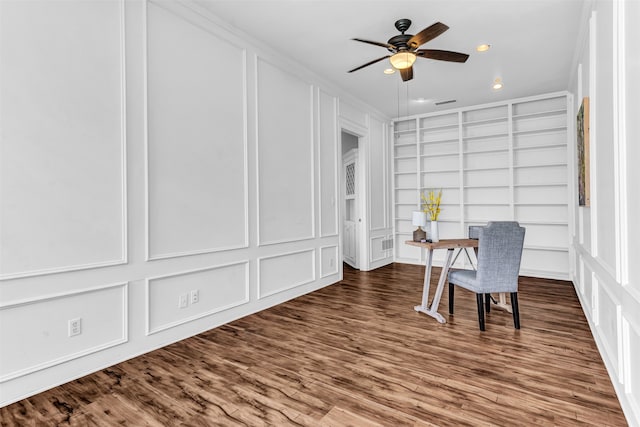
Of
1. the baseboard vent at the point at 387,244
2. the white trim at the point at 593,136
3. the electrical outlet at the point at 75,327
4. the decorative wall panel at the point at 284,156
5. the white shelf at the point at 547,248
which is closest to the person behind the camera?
the electrical outlet at the point at 75,327

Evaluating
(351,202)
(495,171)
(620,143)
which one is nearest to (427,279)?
(620,143)

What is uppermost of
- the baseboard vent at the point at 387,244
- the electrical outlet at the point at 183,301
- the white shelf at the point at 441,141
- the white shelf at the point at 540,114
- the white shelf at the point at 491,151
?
the white shelf at the point at 540,114

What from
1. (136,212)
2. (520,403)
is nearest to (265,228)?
(136,212)

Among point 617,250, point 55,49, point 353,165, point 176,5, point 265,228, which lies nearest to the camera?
point 617,250

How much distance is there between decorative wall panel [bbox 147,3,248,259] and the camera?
2824mm

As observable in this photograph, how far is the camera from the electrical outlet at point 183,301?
3.00 metres

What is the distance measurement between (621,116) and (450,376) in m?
1.79

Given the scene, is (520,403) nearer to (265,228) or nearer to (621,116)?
(621,116)

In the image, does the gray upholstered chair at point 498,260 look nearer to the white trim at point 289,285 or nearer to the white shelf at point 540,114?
the white trim at point 289,285

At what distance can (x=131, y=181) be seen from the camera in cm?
263

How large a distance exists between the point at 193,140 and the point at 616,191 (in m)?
3.03

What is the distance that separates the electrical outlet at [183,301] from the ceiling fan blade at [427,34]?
295cm

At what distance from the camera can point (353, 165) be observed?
6.59 meters

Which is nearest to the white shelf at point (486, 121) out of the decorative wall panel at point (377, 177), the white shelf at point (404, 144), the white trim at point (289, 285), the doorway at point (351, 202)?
the white shelf at point (404, 144)
